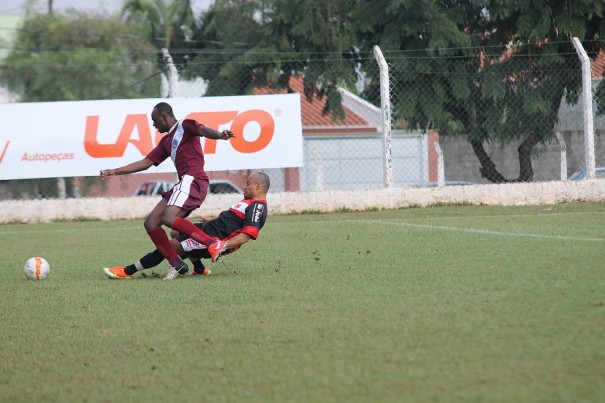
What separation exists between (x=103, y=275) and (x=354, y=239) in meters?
3.41

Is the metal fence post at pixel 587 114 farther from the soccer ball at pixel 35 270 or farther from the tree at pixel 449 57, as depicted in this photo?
the soccer ball at pixel 35 270

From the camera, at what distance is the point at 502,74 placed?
1833cm

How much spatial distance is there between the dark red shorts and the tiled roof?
A: 11.9 meters

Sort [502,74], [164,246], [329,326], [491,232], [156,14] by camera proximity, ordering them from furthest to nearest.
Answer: [156,14] → [502,74] → [491,232] → [164,246] → [329,326]

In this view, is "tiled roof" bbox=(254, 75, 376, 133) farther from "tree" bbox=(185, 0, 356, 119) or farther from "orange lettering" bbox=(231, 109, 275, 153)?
"orange lettering" bbox=(231, 109, 275, 153)

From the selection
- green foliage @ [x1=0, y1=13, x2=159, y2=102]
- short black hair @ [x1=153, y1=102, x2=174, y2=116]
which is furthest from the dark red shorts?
green foliage @ [x1=0, y1=13, x2=159, y2=102]

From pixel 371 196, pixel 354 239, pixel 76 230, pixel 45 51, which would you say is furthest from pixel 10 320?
pixel 45 51

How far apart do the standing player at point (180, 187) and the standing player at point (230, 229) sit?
0.43 ft

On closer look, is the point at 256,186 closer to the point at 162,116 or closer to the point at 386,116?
the point at 162,116

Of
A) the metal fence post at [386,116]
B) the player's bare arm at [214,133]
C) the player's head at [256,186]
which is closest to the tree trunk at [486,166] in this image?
the metal fence post at [386,116]

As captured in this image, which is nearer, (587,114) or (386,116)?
(587,114)

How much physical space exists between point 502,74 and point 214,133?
10749mm

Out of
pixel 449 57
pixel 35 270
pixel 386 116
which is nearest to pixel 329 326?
pixel 35 270

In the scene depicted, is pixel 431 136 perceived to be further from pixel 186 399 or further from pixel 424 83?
pixel 186 399
